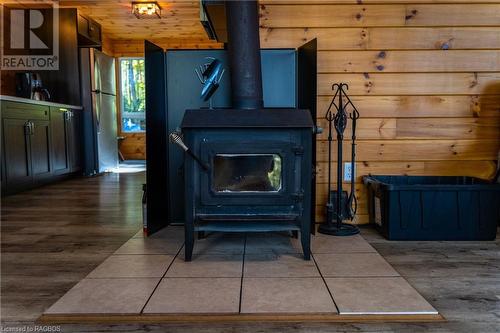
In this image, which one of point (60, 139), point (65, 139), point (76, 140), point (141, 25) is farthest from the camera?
point (141, 25)

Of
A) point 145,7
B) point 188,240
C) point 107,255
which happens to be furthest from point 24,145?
point 188,240

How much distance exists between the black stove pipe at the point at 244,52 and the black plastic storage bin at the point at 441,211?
909 mm

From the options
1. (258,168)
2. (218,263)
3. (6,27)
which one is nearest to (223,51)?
(258,168)

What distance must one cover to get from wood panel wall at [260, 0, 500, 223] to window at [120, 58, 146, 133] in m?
5.63

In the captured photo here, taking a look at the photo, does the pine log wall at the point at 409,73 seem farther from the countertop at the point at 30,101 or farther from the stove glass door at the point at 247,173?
the countertop at the point at 30,101

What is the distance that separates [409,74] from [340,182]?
790mm

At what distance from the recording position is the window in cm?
758

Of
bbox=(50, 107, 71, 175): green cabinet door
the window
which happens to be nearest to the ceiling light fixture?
bbox=(50, 107, 71, 175): green cabinet door

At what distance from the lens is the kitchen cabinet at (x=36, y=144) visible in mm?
3729

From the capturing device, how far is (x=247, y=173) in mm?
1970

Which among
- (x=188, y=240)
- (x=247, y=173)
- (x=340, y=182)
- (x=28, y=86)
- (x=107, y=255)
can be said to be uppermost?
(x=28, y=86)

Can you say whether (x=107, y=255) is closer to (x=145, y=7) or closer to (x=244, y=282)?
(x=244, y=282)

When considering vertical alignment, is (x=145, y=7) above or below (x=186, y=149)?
above

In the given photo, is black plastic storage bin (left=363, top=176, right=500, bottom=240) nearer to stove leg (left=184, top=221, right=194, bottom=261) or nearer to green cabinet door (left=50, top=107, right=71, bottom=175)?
stove leg (left=184, top=221, right=194, bottom=261)
